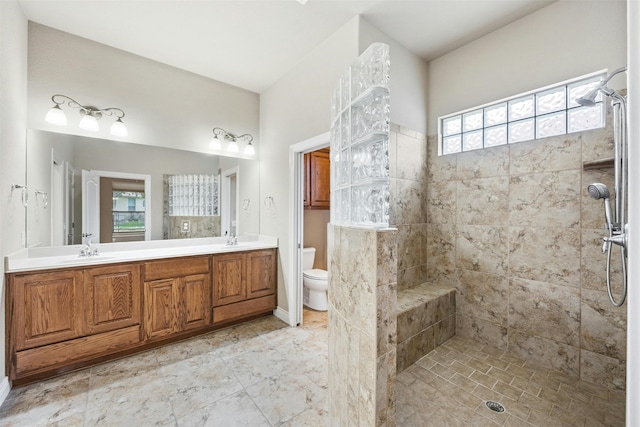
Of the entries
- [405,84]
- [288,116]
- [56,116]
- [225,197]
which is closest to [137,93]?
[56,116]

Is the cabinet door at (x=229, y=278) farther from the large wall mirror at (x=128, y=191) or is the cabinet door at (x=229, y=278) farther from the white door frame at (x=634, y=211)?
the white door frame at (x=634, y=211)

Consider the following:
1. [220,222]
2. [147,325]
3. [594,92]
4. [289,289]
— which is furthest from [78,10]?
[594,92]

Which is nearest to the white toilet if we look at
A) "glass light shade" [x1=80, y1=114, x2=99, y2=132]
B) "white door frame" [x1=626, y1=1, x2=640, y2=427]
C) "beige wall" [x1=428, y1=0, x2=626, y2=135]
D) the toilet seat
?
the toilet seat

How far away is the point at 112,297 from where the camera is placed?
7.18 ft

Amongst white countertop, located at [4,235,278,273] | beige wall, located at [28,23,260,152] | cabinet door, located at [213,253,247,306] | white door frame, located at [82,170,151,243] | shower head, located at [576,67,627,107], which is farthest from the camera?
cabinet door, located at [213,253,247,306]

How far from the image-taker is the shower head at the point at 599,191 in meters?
1.65

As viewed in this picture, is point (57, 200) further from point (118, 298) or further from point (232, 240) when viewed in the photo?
point (232, 240)

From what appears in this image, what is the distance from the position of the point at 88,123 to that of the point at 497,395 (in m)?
3.97

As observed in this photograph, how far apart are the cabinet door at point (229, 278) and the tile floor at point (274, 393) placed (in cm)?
54

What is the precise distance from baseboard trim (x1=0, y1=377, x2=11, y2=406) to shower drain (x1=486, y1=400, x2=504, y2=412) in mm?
3121

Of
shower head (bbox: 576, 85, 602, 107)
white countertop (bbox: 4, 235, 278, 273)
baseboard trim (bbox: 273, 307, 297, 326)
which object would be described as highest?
shower head (bbox: 576, 85, 602, 107)

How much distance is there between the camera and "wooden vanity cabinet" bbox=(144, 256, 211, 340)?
2.37 meters

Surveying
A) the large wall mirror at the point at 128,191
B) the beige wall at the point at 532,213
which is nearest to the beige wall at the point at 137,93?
the large wall mirror at the point at 128,191

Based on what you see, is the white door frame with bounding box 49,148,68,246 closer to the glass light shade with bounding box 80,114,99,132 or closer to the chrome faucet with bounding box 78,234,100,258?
the chrome faucet with bounding box 78,234,100,258
